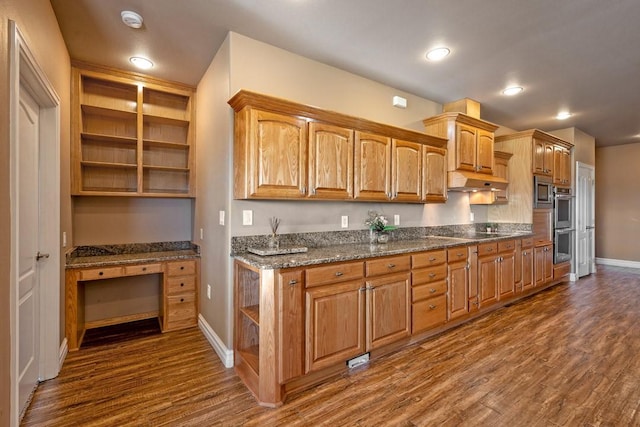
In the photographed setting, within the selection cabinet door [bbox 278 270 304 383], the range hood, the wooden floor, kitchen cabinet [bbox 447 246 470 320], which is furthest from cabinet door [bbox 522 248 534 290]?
cabinet door [bbox 278 270 304 383]

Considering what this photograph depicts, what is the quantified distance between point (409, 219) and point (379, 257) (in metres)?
1.38

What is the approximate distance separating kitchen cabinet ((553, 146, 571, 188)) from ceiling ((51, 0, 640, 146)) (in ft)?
5.04

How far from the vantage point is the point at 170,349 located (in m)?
2.80

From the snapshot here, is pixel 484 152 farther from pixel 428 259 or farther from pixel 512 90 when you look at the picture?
pixel 428 259

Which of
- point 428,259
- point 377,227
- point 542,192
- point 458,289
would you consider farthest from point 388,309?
point 542,192

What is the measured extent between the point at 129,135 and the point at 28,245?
73.2 inches

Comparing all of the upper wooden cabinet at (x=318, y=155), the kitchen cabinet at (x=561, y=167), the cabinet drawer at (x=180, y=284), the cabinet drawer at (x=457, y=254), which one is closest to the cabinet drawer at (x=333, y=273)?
the upper wooden cabinet at (x=318, y=155)

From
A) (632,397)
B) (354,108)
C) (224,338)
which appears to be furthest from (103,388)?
(632,397)

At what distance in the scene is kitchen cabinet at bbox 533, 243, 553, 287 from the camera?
4512 millimetres

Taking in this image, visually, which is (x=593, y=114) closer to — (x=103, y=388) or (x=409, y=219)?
(x=409, y=219)

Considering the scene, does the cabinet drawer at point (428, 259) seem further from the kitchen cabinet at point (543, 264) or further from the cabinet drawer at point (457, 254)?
the kitchen cabinet at point (543, 264)

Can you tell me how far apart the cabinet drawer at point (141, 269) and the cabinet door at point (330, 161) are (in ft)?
6.22

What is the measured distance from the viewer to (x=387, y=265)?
8.43 feet

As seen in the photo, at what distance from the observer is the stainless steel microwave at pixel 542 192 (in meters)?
4.64
